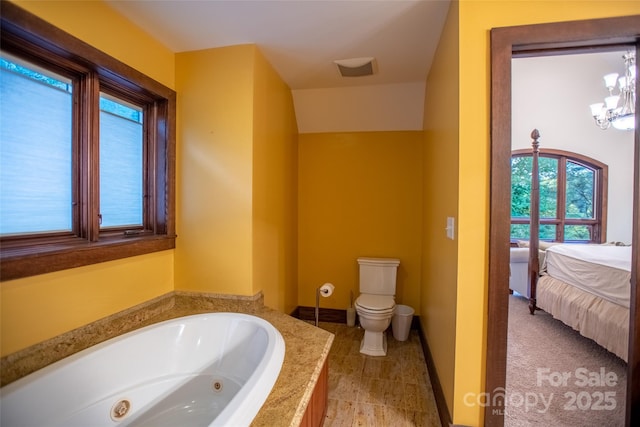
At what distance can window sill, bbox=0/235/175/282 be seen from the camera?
1085mm

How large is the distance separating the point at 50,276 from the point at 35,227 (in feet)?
0.85

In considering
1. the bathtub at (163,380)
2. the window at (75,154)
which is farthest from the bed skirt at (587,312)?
the window at (75,154)

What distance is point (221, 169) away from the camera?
1.89 metres

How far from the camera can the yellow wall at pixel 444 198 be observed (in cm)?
139

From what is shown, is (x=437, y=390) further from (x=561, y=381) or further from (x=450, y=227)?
(x=450, y=227)

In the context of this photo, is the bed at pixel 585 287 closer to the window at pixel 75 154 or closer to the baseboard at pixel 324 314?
the baseboard at pixel 324 314

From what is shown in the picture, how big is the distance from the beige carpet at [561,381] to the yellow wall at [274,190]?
5.95 ft

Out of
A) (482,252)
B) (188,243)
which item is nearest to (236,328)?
(188,243)

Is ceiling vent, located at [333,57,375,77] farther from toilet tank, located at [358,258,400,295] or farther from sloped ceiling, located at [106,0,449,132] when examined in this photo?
toilet tank, located at [358,258,400,295]

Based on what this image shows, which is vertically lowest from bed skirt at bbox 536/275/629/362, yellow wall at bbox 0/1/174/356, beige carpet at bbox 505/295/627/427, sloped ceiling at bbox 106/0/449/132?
beige carpet at bbox 505/295/627/427

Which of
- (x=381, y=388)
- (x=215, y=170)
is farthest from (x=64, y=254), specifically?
(x=381, y=388)

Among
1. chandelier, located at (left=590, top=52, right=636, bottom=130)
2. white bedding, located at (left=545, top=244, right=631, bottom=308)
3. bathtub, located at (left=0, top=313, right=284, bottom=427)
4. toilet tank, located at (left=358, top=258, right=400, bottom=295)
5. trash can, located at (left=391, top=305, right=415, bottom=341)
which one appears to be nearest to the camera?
bathtub, located at (left=0, top=313, right=284, bottom=427)

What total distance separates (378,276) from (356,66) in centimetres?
194

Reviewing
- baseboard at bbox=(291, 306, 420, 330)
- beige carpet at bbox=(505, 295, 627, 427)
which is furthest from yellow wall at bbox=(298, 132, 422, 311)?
beige carpet at bbox=(505, 295, 627, 427)
